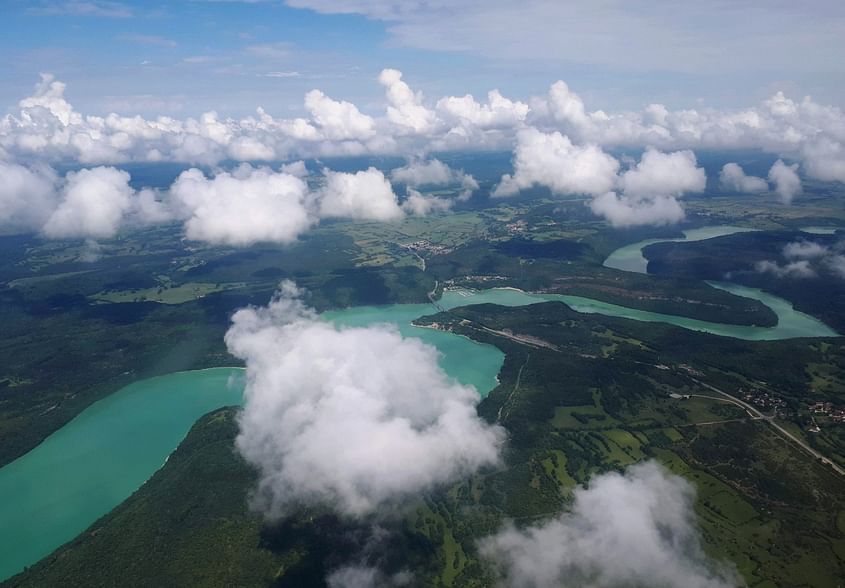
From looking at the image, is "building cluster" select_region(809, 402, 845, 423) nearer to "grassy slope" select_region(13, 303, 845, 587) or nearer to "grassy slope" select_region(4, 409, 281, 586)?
"grassy slope" select_region(13, 303, 845, 587)

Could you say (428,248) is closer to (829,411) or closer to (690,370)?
(690,370)

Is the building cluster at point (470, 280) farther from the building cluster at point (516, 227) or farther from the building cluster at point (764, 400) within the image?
the building cluster at point (764, 400)

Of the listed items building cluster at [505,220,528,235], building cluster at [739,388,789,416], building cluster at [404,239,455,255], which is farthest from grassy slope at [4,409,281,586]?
building cluster at [505,220,528,235]

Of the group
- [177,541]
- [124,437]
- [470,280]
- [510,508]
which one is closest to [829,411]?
[510,508]

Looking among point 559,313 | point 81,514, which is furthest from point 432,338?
point 81,514

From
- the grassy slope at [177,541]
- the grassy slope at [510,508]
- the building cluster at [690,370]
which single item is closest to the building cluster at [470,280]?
the building cluster at [690,370]
